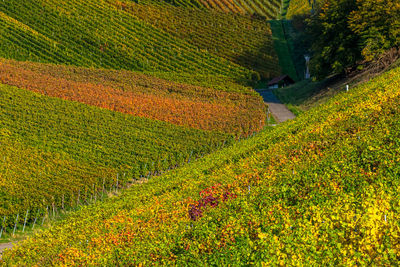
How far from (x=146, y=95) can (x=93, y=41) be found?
31620 millimetres

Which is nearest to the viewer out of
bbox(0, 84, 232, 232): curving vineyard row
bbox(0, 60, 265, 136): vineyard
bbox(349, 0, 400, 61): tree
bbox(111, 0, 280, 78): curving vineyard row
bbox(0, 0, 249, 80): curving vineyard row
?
bbox(0, 84, 232, 232): curving vineyard row

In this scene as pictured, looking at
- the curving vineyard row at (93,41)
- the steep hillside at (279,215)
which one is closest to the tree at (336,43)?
the curving vineyard row at (93,41)

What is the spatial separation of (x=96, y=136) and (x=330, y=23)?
129 ft

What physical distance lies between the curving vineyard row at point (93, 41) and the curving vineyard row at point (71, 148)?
91.8ft

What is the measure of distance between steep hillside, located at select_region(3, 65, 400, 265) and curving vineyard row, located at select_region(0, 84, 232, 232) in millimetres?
7708

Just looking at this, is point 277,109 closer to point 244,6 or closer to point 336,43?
point 336,43

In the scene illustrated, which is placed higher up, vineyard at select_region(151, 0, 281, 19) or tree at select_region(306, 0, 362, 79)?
vineyard at select_region(151, 0, 281, 19)

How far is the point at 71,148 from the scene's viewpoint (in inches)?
1836

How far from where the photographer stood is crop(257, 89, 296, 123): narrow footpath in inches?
2435

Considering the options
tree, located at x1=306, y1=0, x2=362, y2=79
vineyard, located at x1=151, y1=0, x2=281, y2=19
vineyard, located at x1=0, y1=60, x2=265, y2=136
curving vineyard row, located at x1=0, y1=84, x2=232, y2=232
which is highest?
vineyard, located at x1=151, y1=0, x2=281, y2=19

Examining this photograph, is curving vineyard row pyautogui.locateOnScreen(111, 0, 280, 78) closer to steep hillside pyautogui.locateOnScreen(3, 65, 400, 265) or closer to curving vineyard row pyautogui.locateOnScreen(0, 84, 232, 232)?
curving vineyard row pyautogui.locateOnScreen(0, 84, 232, 232)

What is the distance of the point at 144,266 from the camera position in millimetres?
16375

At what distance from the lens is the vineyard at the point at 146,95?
57938 mm

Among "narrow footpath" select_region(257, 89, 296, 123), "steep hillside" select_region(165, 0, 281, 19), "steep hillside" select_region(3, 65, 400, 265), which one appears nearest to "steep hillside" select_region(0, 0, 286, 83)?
"steep hillside" select_region(165, 0, 281, 19)
